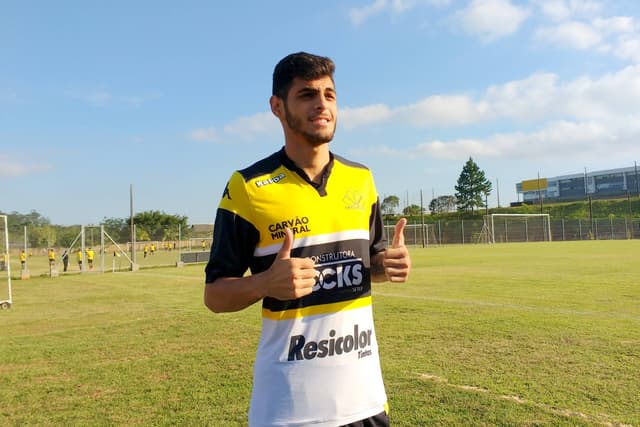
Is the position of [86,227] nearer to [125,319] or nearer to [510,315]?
[125,319]

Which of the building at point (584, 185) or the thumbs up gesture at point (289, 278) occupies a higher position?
the building at point (584, 185)

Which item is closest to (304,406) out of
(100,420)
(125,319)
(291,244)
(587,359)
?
(291,244)

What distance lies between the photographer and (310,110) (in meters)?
2.12

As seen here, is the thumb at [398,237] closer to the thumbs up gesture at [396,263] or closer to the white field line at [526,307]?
the thumbs up gesture at [396,263]

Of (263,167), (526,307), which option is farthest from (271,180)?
(526,307)

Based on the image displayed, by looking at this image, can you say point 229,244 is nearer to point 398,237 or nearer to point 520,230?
point 398,237

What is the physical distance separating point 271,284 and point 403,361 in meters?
4.52

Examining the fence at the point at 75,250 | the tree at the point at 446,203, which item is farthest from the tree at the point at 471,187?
the fence at the point at 75,250

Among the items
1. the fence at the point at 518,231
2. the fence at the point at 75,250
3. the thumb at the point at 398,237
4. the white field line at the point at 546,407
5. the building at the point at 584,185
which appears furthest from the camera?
the building at the point at 584,185

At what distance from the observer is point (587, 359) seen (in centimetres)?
573

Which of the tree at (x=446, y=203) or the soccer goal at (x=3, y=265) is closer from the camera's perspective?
the soccer goal at (x=3, y=265)

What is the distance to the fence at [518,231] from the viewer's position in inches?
2271

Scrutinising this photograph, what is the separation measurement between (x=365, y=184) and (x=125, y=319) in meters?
9.21

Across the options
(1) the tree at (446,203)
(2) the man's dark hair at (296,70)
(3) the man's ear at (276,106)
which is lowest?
(3) the man's ear at (276,106)
